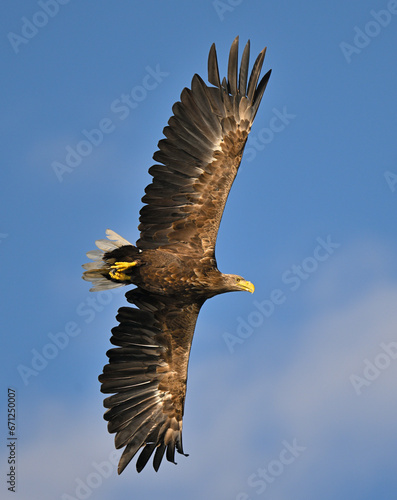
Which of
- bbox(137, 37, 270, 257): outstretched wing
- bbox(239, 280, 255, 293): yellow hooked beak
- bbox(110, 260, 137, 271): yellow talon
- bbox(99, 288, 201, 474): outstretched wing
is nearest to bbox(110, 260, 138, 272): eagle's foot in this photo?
bbox(110, 260, 137, 271): yellow talon

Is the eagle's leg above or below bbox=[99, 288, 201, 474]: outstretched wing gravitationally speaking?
above

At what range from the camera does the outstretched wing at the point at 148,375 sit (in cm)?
1464

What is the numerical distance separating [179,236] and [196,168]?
3.24 ft

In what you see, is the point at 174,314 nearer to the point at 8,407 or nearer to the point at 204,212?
the point at 204,212

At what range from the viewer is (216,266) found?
14164 mm

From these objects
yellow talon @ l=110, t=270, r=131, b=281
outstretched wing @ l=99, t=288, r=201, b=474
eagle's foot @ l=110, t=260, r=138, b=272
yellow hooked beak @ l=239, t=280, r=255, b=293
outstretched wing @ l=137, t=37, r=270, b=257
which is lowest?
outstretched wing @ l=99, t=288, r=201, b=474

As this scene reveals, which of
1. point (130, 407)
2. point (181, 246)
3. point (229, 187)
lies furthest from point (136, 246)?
point (130, 407)

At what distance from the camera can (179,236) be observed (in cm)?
1412

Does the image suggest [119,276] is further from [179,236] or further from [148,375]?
[148,375]

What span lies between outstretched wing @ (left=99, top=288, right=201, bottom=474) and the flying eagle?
2cm

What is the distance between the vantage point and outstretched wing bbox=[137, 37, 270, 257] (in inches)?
555

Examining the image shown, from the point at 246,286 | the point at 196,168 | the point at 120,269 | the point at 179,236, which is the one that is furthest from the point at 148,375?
the point at 196,168

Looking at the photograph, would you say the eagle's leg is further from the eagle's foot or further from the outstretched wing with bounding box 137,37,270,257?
the outstretched wing with bounding box 137,37,270,257

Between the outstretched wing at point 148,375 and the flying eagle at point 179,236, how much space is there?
0.05ft
